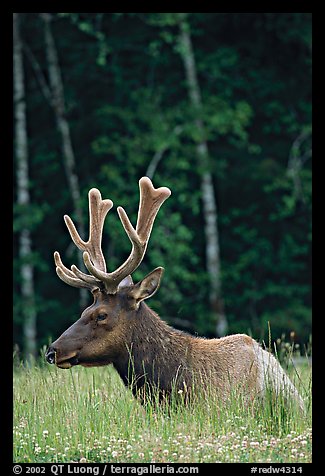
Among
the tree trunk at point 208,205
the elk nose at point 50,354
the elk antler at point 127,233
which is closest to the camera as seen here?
the elk nose at point 50,354

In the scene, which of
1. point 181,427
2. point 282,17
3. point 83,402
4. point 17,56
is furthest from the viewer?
point 282,17

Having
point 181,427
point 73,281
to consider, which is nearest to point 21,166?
point 73,281

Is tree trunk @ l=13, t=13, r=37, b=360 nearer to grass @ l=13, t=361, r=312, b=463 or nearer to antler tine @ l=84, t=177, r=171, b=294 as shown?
antler tine @ l=84, t=177, r=171, b=294

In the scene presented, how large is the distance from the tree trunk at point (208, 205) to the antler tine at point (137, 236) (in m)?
9.52

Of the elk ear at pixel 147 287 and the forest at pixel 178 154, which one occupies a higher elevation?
the forest at pixel 178 154

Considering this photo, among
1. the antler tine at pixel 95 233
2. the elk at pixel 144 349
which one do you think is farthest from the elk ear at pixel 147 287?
the antler tine at pixel 95 233

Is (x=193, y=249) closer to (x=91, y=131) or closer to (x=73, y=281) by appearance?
(x=91, y=131)

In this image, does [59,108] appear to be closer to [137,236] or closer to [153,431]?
[137,236]

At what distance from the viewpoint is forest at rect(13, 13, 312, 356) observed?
16.3 m

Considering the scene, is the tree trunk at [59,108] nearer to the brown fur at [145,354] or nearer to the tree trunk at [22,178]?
the tree trunk at [22,178]

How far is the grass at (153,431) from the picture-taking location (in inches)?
211

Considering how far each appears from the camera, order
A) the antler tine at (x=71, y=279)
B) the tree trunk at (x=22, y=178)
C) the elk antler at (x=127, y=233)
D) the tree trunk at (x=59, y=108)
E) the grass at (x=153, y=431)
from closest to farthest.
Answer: the grass at (x=153, y=431)
the elk antler at (x=127, y=233)
the antler tine at (x=71, y=279)
the tree trunk at (x=22, y=178)
the tree trunk at (x=59, y=108)

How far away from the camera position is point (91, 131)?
17.5 metres

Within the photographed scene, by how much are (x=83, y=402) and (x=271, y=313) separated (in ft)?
36.3
